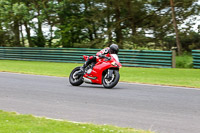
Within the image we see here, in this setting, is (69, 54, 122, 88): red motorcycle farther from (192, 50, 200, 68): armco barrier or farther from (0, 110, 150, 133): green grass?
(192, 50, 200, 68): armco barrier

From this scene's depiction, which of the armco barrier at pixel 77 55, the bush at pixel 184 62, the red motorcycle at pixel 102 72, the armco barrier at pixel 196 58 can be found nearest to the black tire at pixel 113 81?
the red motorcycle at pixel 102 72

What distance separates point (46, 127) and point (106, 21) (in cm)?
2305

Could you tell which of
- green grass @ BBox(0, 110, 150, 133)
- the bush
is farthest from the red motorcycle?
the bush

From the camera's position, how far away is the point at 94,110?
739 cm

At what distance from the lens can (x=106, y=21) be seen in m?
28.1

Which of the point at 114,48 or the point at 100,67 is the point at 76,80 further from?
the point at 114,48

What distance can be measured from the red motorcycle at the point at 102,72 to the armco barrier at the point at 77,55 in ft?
32.2

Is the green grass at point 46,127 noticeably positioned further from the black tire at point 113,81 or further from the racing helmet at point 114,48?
the racing helmet at point 114,48

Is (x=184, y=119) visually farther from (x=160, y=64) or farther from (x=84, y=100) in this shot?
(x=160, y=64)

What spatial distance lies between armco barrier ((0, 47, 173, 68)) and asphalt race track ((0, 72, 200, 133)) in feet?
31.8

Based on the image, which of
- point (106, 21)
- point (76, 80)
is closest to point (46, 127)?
point (76, 80)

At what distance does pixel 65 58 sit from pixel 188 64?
929 centimetres

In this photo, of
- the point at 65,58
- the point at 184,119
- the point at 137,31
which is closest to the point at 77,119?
the point at 184,119

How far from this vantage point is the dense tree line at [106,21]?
84.8ft
